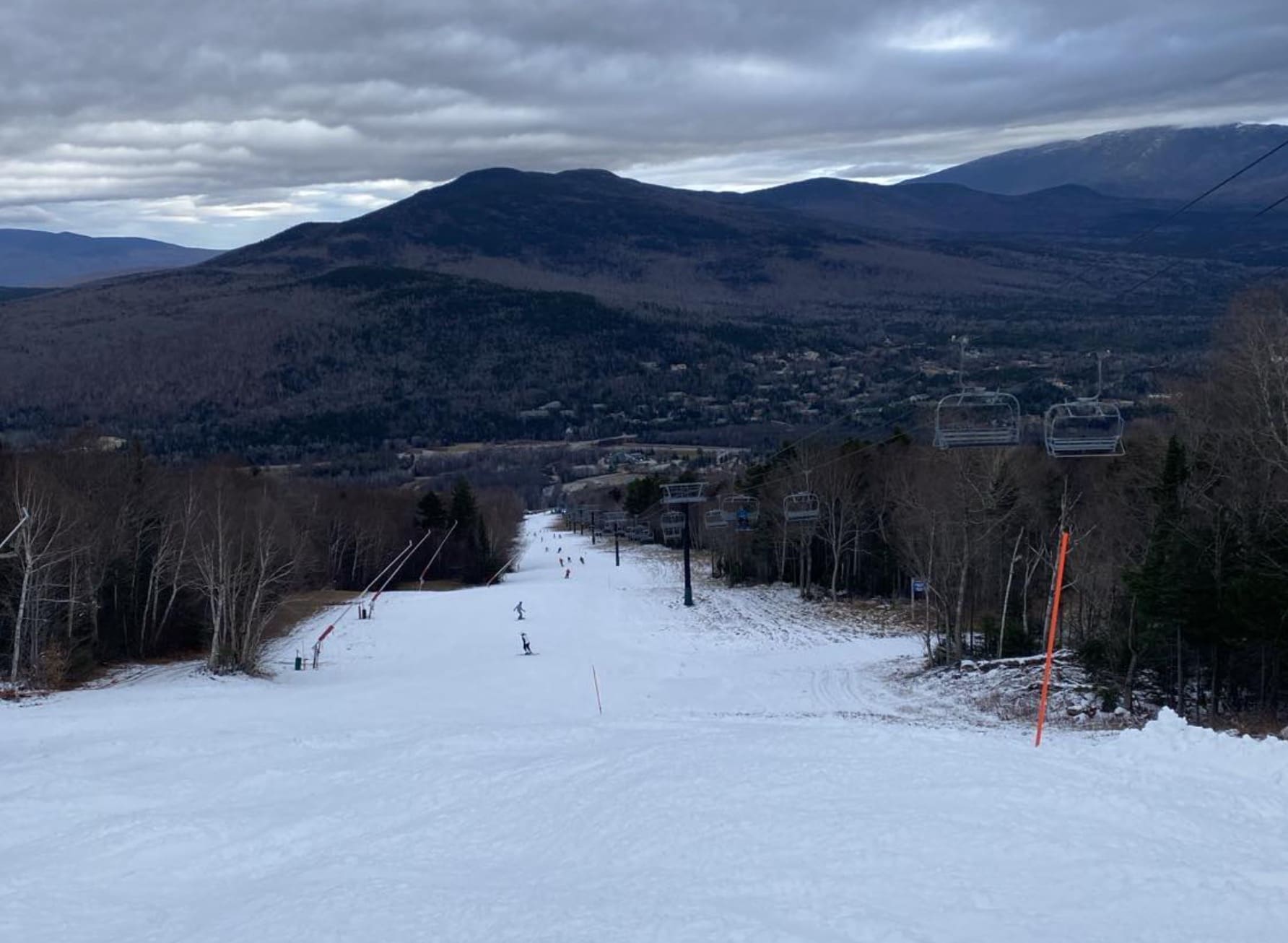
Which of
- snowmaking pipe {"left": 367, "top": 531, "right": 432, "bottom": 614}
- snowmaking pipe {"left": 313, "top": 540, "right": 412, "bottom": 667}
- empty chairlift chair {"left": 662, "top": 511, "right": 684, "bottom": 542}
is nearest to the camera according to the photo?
snowmaking pipe {"left": 313, "top": 540, "right": 412, "bottom": 667}

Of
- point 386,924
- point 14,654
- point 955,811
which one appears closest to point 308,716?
point 14,654

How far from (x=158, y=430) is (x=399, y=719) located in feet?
563

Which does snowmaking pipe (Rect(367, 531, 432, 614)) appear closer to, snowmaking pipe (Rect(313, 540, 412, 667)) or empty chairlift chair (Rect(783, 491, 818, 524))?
snowmaking pipe (Rect(313, 540, 412, 667))

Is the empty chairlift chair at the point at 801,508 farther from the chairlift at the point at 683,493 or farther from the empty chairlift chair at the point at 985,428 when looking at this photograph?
the empty chairlift chair at the point at 985,428

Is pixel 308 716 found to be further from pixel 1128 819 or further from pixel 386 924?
pixel 1128 819

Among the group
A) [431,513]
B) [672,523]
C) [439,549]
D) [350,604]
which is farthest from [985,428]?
[431,513]

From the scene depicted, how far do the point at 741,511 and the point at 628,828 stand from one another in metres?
32.1

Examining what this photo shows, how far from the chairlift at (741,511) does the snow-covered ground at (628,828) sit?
20836 millimetres

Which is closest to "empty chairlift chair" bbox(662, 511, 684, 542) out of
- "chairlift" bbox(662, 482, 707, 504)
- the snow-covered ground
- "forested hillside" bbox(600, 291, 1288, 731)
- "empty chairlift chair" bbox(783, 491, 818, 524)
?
"empty chairlift chair" bbox(783, 491, 818, 524)

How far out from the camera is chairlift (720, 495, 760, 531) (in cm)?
4530

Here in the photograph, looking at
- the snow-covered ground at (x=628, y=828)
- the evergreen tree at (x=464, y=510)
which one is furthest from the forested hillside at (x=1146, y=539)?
the evergreen tree at (x=464, y=510)

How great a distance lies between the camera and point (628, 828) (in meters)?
13.8

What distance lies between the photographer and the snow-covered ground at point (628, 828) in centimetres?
1053

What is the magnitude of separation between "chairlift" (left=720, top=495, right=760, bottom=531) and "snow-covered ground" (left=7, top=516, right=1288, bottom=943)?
820 inches
